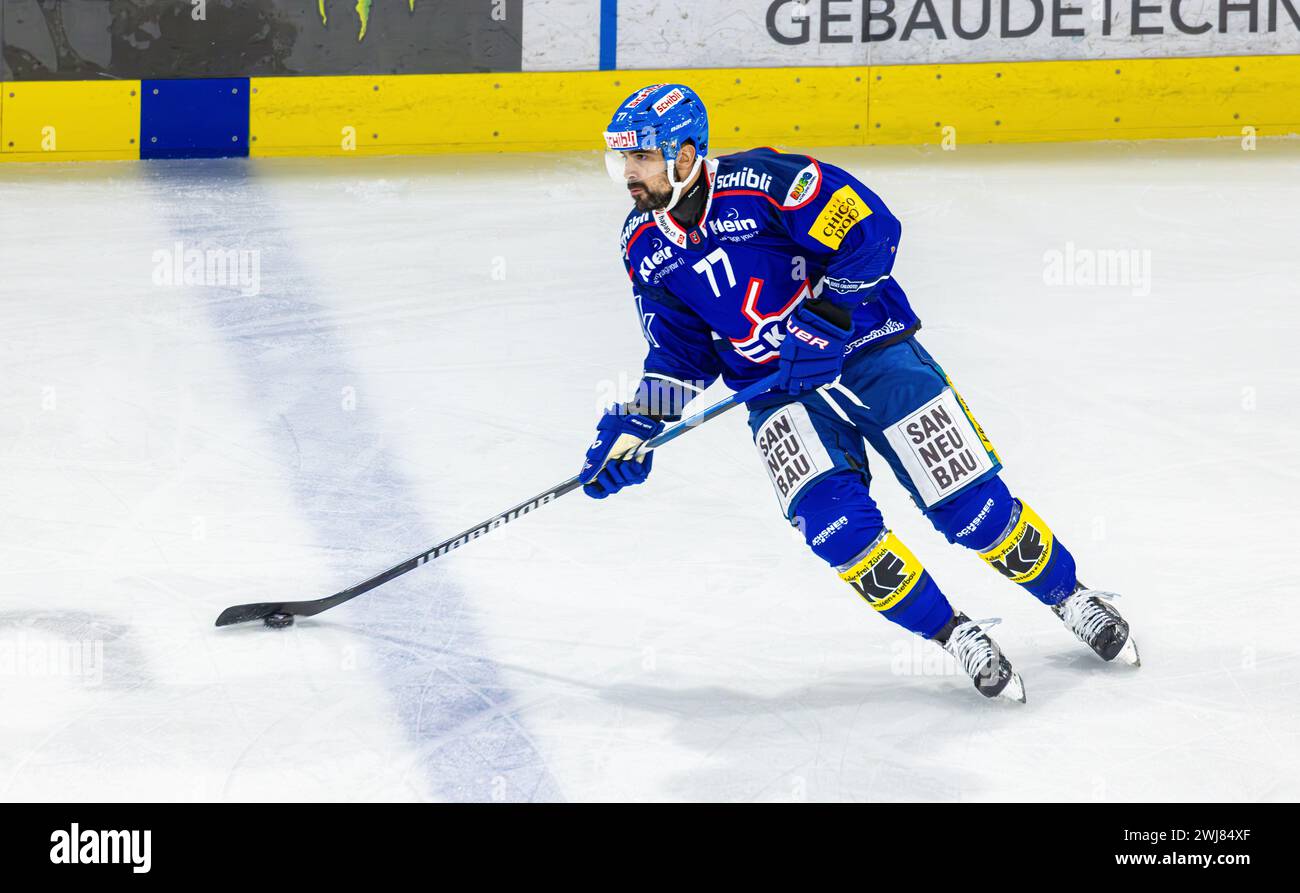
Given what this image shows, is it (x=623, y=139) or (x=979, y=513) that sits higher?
(x=623, y=139)

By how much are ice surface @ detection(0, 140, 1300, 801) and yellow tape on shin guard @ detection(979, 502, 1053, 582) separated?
235 millimetres

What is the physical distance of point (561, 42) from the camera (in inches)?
299

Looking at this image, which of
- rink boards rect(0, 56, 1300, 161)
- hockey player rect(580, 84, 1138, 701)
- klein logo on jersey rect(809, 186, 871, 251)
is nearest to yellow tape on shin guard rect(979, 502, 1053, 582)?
hockey player rect(580, 84, 1138, 701)

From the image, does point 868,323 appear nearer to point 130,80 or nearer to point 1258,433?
point 1258,433

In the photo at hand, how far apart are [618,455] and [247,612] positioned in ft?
3.17

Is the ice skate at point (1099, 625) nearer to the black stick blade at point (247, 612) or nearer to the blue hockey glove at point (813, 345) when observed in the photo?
the blue hockey glove at point (813, 345)

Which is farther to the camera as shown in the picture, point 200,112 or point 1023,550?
point 200,112

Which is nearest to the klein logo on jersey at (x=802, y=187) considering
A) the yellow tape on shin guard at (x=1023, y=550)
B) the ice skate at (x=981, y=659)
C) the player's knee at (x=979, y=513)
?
the player's knee at (x=979, y=513)

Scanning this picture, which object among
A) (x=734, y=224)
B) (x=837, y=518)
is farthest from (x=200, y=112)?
(x=837, y=518)

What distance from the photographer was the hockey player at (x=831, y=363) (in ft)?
10.1

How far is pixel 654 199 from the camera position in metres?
3.13

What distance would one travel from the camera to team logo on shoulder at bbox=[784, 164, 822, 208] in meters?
3.08

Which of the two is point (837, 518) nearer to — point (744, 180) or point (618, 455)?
point (618, 455)
